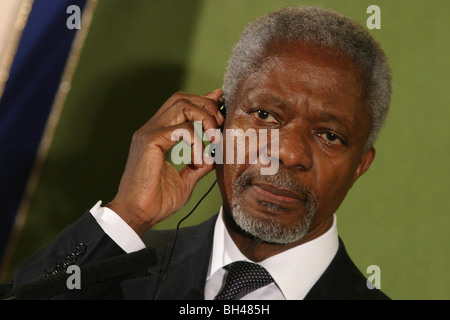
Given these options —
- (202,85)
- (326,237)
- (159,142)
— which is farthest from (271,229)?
(202,85)

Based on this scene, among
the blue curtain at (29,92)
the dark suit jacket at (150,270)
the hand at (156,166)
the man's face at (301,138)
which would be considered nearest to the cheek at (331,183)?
the man's face at (301,138)

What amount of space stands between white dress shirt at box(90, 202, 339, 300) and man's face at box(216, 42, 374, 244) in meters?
0.05

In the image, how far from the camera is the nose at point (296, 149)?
1060 mm

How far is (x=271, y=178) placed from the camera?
1.06 meters

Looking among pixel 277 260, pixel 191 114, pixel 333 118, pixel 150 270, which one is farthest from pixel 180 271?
pixel 333 118

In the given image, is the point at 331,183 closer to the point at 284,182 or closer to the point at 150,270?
the point at 284,182

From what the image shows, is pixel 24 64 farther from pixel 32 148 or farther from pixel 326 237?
pixel 326 237

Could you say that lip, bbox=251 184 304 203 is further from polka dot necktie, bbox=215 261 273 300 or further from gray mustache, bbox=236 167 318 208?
polka dot necktie, bbox=215 261 273 300

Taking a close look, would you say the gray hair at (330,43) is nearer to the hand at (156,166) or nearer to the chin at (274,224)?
the hand at (156,166)

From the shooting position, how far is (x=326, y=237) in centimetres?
115

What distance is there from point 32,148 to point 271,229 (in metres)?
0.66

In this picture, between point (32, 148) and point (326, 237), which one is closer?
point (326, 237)

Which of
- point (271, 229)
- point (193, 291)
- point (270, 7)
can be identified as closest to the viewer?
point (193, 291)

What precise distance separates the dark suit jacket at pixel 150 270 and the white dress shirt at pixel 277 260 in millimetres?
15
